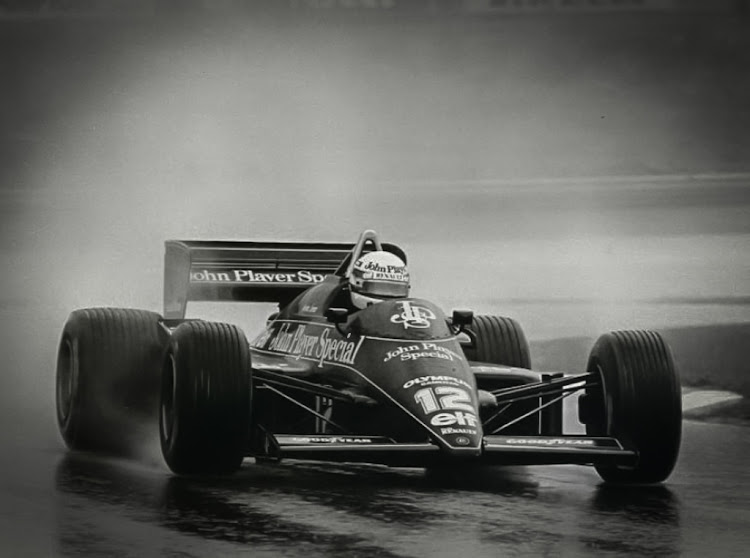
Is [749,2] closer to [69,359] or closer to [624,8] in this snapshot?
[624,8]

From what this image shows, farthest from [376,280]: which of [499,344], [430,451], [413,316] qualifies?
[430,451]

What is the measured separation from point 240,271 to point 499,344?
6.37 feet

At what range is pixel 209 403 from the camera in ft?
30.2

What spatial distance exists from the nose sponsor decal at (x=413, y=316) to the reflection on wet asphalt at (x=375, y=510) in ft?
2.88

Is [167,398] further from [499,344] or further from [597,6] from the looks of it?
[597,6]

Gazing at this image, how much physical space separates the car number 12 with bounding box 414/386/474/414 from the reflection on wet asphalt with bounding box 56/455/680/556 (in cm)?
45

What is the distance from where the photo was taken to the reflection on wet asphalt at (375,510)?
7562mm


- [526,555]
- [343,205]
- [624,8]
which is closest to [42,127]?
[343,205]

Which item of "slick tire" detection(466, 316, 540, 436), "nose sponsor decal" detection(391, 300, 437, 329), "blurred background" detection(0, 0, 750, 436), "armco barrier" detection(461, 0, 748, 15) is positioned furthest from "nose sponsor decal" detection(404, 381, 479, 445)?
"armco barrier" detection(461, 0, 748, 15)

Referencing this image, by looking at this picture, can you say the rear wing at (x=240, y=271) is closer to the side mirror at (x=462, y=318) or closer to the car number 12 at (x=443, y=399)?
the side mirror at (x=462, y=318)

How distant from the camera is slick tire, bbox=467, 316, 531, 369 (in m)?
11.8

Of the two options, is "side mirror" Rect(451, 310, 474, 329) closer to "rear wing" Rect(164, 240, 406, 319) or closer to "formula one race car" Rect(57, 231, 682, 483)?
"formula one race car" Rect(57, 231, 682, 483)

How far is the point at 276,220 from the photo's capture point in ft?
83.8

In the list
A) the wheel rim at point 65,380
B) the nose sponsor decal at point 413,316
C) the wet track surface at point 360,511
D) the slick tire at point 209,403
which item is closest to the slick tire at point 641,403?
the wet track surface at point 360,511
